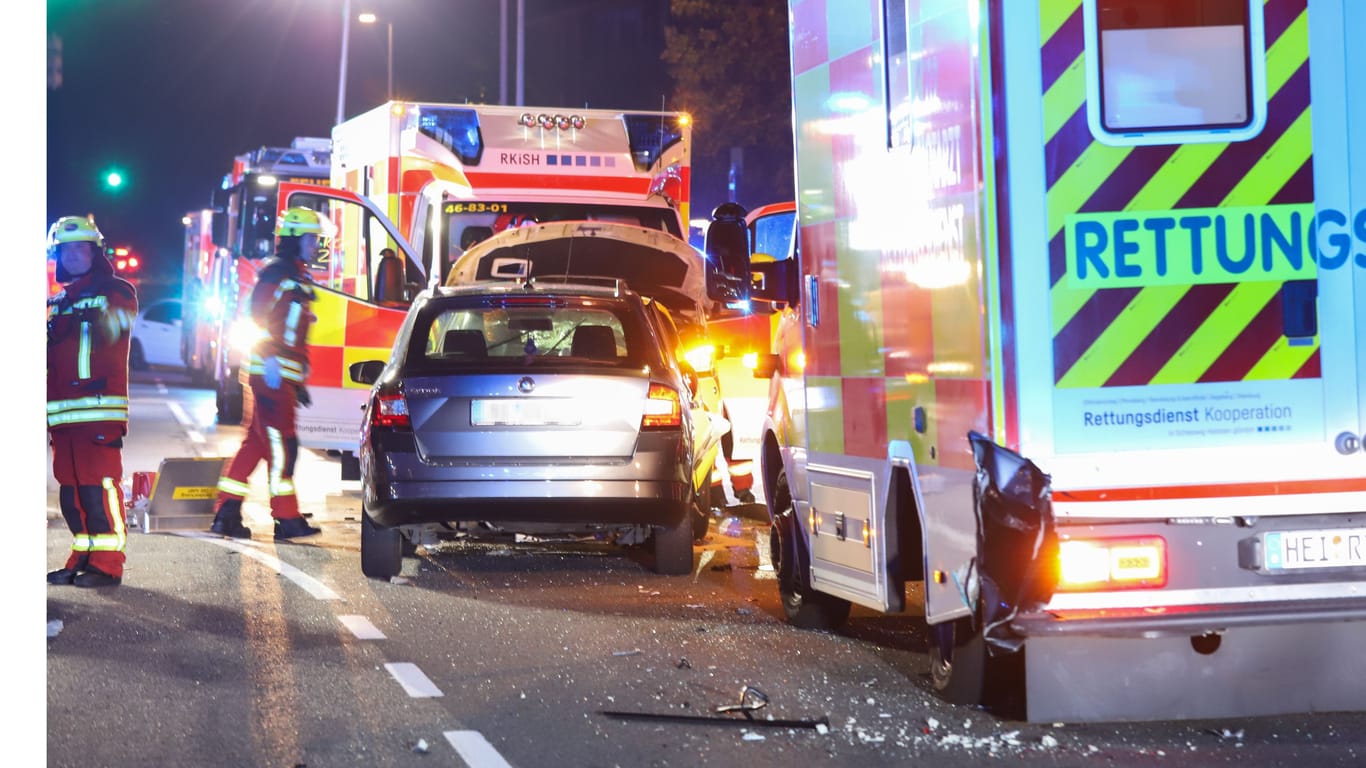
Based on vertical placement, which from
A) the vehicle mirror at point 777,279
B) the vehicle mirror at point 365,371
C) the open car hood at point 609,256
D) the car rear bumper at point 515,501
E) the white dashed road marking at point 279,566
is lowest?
the white dashed road marking at point 279,566

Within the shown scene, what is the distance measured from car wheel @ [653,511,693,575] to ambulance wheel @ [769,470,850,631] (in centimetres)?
141

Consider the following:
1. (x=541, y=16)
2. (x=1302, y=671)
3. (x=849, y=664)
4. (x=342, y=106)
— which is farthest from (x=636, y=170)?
(x=541, y=16)

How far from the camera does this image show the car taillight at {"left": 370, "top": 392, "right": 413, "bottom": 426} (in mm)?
9656

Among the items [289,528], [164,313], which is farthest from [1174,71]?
[164,313]

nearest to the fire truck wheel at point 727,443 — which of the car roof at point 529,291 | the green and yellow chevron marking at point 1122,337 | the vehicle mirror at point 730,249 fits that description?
the car roof at point 529,291

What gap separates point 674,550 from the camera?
404 inches

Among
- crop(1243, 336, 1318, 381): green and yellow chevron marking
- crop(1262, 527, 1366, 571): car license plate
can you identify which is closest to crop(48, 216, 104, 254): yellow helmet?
crop(1243, 336, 1318, 381): green and yellow chevron marking

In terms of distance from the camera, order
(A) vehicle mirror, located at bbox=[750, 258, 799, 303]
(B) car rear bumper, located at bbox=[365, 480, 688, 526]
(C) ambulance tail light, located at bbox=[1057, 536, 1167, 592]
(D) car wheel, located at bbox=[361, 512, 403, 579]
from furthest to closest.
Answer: (D) car wheel, located at bbox=[361, 512, 403, 579], (B) car rear bumper, located at bbox=[365, 480, 688, 526], (A) vehicle mirror, located at bbox=[750, 258, 799, 303], (C) ambulance tail light, located at bbox=[1057, 536, 1167, 592]

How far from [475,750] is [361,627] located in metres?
2.60

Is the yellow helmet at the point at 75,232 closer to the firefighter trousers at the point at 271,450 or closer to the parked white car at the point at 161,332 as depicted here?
the firefighter trousers at the point at 271,450

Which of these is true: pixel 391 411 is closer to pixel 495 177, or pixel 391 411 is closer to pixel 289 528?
pixel 289 528

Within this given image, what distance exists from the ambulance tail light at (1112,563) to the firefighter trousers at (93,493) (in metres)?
5.59

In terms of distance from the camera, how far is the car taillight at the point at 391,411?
9656mm

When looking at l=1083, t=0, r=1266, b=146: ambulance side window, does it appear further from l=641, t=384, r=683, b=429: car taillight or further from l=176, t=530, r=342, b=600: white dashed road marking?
l=176, t=530, r=342, b=600: white dashed road marking
